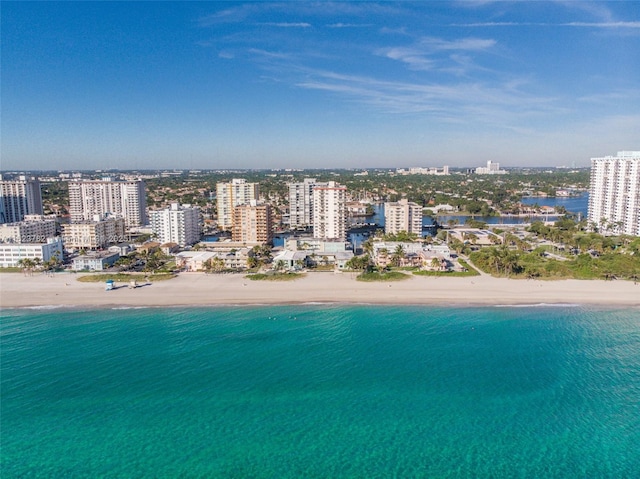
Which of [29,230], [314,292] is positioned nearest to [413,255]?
[314,292]

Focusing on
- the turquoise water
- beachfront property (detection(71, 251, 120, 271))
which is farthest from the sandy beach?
the turquoise water

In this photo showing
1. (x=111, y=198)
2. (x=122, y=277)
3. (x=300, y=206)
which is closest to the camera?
(x=122, y=277)

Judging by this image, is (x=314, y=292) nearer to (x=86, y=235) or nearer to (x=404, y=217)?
(x=404, y=217)

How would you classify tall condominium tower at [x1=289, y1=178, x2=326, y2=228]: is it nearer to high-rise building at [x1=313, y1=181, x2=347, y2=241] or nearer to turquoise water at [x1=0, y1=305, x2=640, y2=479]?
high-rise building at [x1=313, y1=181, x2=347, y2=241]

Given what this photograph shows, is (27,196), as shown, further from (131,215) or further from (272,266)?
(272,266)

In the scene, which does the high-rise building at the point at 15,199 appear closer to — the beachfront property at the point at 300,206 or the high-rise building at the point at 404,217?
the beachfront property at the point at 300,206

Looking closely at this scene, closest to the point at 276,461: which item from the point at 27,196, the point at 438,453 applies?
the point at 438,453
